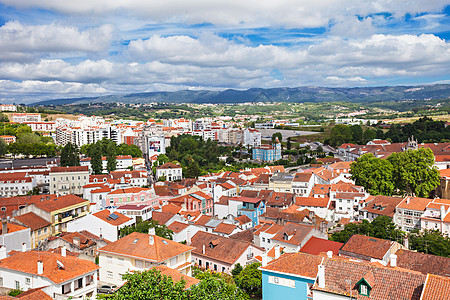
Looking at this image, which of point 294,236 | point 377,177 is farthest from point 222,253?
point 377,177

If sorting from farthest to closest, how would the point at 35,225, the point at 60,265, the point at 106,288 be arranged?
the point at 35,225, the point at 106,288, the point at 60,265

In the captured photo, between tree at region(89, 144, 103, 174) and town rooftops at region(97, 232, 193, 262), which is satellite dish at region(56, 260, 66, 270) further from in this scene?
tree at region(89, 144, 103, 174)

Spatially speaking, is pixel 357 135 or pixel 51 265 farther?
pixel 357 135

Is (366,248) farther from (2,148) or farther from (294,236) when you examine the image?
(2,148)

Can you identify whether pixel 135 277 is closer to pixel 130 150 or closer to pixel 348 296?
pixel 348 296

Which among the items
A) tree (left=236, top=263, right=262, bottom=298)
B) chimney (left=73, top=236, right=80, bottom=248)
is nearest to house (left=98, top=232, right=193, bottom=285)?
tree (left=236, top=263, right=262, bottom=298)

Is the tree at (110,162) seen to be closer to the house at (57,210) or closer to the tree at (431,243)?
the house at (57,210)

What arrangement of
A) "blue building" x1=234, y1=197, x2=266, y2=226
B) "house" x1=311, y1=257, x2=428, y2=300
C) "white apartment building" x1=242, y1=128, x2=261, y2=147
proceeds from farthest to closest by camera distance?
"white apartment building" x1=242, y1=128, x2=261, y2=147 → "blue building" x1=234, y1=197, x2=266, y2=226 → "house" x1=311, y1=257, x2=428, y2=300
